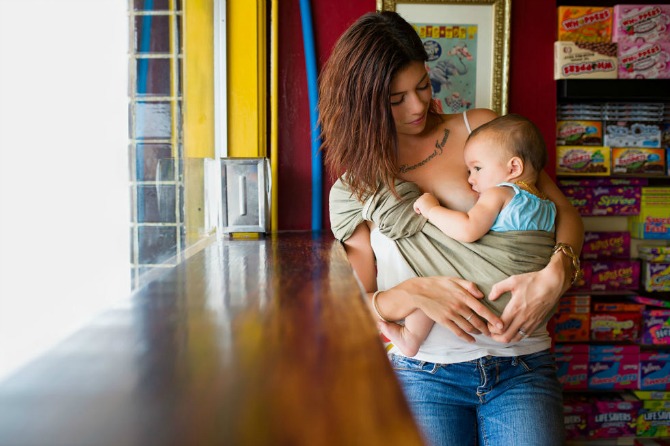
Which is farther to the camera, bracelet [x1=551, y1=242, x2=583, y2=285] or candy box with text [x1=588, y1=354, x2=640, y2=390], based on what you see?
candy box with text [x1=588, y1=354, x2=640, y2=390]

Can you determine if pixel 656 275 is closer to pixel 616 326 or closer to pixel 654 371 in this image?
pixel 616 326

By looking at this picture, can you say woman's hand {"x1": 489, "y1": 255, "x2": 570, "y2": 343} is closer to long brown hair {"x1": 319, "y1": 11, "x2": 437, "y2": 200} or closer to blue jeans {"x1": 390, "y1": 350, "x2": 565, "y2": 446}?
blue jeans {"x1": 390, "y1": 350, "x2": 565, "y2": 446}

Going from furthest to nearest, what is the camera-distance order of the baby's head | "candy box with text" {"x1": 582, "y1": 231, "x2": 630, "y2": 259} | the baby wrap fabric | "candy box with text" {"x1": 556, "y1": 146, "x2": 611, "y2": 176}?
"candy box with text" {"x1": 582, "y1": 231, "x2": 630, "y2": 259}, "candy box with text" {"x1": 556, "y1": 146, "x2": 611, "y2": 176}, the baby's head, the baby wrap fabric

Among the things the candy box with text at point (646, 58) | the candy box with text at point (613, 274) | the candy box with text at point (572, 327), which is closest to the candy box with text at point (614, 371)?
the candy box with text at point (572, 327)

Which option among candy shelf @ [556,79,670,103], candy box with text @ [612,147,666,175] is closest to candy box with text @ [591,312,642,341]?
candy box with text @ [612,147,666,175]

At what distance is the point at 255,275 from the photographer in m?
1.31

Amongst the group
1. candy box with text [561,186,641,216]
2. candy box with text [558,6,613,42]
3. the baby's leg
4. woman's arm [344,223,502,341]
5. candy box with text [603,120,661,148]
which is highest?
candy box with text [558,6,613,42]

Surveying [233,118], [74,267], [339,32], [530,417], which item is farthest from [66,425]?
[339,32]

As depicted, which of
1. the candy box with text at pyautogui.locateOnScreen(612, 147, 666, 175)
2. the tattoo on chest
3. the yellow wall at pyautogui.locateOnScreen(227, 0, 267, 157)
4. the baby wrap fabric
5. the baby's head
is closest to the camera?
the baby wrap fabric

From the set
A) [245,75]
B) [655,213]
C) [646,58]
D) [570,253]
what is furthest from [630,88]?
[245,75]

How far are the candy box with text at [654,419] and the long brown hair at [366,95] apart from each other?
2375mm

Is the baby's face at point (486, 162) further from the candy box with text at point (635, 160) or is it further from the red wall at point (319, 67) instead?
the candy box with text at point (635, 160)

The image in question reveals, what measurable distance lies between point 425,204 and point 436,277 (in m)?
0.21

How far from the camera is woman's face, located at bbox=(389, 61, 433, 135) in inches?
65.7
